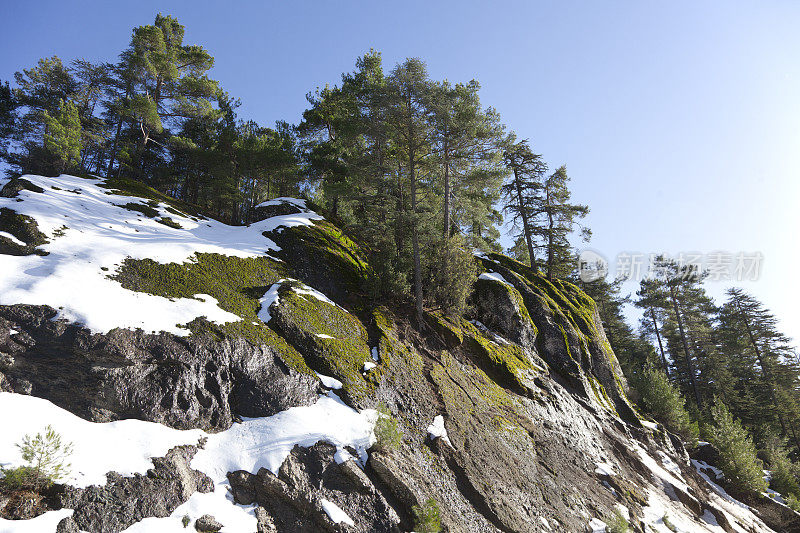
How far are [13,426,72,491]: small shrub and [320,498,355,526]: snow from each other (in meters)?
3.99

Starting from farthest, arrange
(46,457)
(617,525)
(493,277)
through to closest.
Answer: (493,277) < (617,525) < (46,457)

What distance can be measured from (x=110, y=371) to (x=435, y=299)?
10.7 m

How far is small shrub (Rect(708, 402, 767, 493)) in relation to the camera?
54.3 feet

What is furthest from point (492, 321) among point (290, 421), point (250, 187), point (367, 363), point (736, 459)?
point (250, 187)

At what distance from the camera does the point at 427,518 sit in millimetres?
6434

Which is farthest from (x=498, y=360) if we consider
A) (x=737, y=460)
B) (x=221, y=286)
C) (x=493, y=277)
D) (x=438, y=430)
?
(x=737, y=460)

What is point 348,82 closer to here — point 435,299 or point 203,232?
point 203,232

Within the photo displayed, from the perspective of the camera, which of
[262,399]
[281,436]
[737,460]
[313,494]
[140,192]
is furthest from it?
[737,460]

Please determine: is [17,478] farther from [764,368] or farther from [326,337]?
[764,368]

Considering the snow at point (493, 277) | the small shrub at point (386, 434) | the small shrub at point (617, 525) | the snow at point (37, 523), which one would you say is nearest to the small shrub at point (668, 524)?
the small shrub at point (617, 525)

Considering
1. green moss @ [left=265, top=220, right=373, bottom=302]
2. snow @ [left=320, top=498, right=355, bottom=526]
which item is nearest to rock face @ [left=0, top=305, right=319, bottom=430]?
snow @ [left=320, top=498, right=355, bottom=526]

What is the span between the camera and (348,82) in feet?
70.6

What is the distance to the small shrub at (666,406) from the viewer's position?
20328 millimetres

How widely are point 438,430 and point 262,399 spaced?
15.3ft
